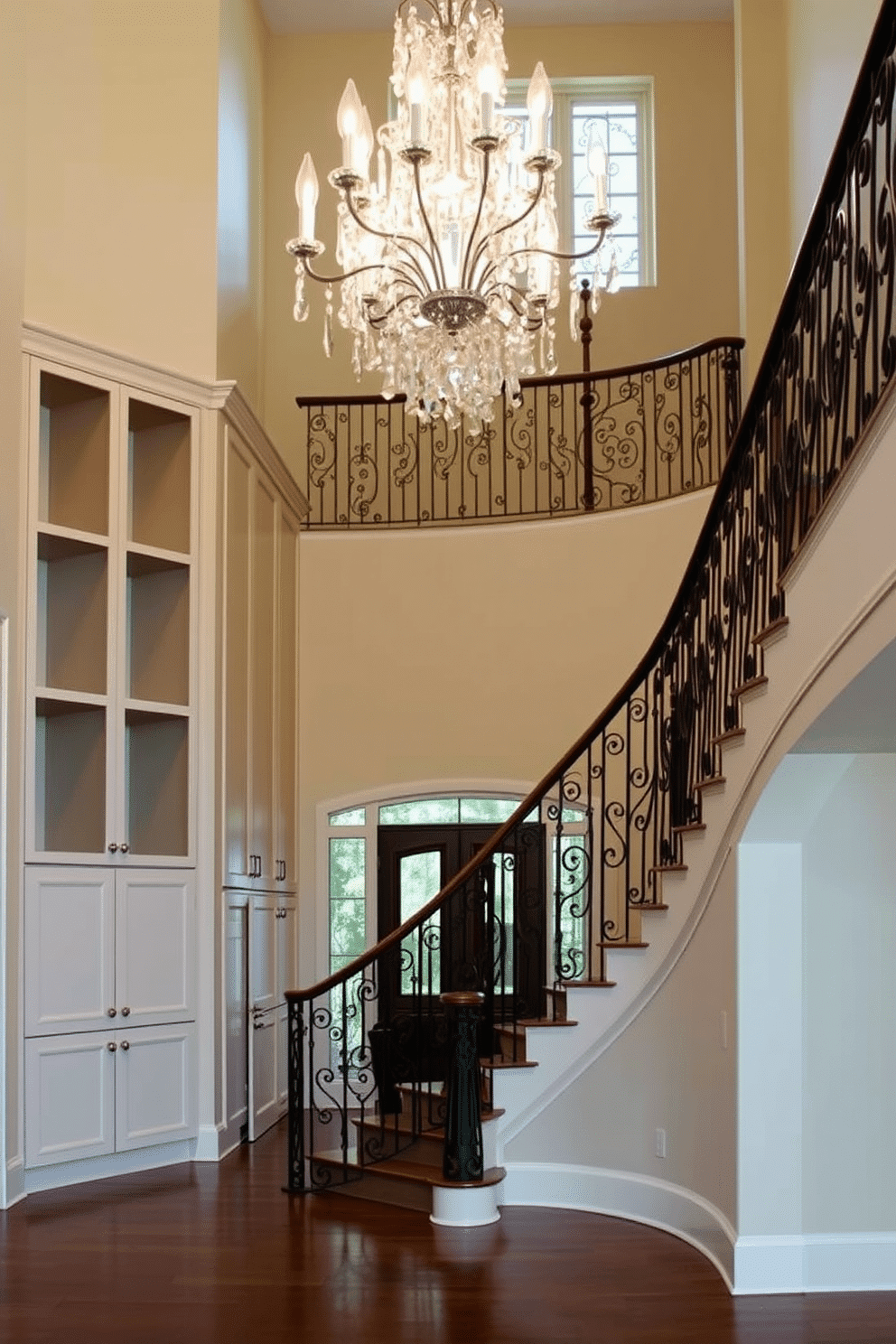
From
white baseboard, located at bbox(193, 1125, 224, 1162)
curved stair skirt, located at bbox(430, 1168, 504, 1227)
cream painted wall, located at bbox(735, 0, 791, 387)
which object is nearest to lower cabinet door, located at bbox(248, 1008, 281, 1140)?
white baseboard, located at bbox(193, 1125, 224, 1162)

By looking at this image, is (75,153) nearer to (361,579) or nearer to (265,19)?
(361,579)

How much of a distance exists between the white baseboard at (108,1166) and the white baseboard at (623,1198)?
2027 millimetres

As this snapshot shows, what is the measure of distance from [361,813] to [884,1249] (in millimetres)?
5804

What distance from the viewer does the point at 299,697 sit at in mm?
10930

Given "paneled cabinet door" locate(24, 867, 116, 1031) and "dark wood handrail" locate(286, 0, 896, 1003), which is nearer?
"dark wood handrail" locate(286, 0, 896, 1003)

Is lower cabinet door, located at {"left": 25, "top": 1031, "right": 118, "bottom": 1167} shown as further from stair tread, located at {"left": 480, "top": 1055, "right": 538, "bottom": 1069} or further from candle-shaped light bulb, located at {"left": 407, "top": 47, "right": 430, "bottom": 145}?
candle-shaped light bulb, located at {"left": 407, "top": 47, "right": 430, "bottom": 145}

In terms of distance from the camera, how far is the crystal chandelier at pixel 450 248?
6.70 meters

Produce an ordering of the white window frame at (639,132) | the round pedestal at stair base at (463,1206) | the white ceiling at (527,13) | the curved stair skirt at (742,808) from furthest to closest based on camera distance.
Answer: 1. the white window frame at (639,132)
2. the white ceiling at (527,13)
3. the round pedestal at stair base at (463,1206)
4. the curved stair skirt at (742,808)

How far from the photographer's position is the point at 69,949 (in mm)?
7566

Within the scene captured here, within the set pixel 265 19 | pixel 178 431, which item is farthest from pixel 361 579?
pixel 265 19

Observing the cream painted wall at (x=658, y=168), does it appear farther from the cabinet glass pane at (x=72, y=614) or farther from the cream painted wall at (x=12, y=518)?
the cream painted wall at (x=12, y=518)

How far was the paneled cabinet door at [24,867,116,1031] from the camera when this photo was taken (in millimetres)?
7355

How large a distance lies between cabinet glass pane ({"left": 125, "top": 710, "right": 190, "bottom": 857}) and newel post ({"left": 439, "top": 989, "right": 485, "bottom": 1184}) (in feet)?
6.94

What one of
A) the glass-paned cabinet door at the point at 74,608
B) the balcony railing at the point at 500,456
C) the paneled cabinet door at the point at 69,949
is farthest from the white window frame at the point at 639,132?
the paneled cabinet door at the point at 69,949
